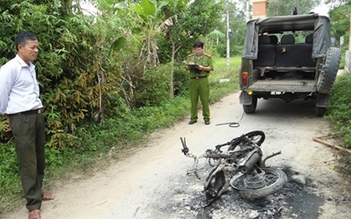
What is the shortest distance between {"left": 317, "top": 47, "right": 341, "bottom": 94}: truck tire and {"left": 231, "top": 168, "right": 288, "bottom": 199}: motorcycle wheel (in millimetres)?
3012

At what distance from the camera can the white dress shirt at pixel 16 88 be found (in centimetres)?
311

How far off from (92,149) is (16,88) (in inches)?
81.8

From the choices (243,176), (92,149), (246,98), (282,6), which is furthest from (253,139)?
(282,6)

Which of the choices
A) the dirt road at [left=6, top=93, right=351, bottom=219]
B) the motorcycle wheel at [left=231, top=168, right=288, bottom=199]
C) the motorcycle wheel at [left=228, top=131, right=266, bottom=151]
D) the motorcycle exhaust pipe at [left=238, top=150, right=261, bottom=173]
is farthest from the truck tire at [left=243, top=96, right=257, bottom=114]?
the motorcycle exhaust pipe at [left=238, top=150, right=261, bottom=173]

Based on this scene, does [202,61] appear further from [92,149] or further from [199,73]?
[92,149]

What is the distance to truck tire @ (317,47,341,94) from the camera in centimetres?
588

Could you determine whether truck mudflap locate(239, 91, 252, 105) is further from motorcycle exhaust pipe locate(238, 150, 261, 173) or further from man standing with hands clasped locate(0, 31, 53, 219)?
man standing with hands clasped locate(0, 31, 53, 219)

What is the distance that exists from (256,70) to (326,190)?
176 inches

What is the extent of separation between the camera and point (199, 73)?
250 inches

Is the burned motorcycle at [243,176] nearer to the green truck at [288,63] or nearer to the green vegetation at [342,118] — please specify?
the green vegetation at [342,118]

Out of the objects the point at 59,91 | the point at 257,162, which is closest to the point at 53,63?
the point at 59,91

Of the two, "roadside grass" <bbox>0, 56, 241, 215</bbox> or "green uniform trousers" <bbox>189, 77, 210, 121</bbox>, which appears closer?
"roadside grass" <bbox>0, 56, 241, 215</bbox>

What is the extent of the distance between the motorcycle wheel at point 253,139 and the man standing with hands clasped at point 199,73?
2.13 meters

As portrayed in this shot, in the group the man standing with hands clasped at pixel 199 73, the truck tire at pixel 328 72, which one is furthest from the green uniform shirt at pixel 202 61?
the truck tire at pixel 328 72
